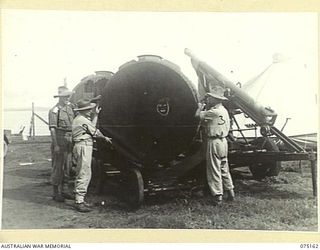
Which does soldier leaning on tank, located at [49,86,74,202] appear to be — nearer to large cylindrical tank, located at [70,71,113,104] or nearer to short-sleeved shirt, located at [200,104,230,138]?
large cylindrical tank, located at [70,71,113,104]

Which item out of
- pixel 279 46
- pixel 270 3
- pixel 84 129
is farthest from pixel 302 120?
pixel 84 129

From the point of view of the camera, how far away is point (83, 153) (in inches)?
144

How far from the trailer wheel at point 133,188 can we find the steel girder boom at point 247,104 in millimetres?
593

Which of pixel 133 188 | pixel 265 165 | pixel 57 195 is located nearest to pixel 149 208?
→ pixel 133 188

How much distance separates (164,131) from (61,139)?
1.86ft

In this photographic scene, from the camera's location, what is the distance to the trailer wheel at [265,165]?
3.80 metres

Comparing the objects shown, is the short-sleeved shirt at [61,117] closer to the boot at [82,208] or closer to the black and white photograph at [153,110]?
the black and white photograph at [153,110]

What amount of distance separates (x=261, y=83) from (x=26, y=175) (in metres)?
1.32

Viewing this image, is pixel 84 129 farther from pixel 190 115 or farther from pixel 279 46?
pixel 279 46

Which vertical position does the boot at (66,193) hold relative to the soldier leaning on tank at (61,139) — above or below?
below

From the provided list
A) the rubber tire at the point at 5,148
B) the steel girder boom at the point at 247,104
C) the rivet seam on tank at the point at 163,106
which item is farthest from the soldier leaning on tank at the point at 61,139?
the steel girder boom at the point at 247,104

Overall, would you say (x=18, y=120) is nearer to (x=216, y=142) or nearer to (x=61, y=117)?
(x=61, y=117)
